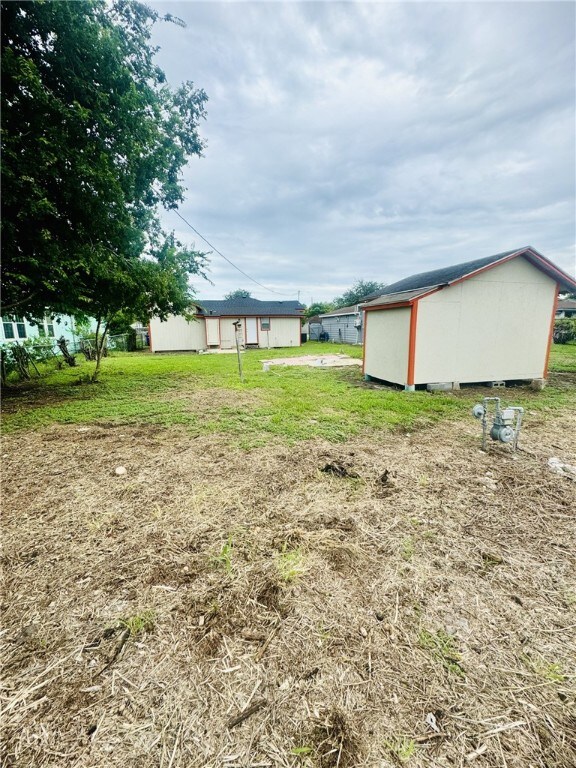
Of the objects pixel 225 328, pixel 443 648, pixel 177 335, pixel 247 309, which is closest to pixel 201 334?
pixel 177 335

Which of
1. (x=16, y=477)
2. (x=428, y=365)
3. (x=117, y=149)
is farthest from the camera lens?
(x=428, y=365)

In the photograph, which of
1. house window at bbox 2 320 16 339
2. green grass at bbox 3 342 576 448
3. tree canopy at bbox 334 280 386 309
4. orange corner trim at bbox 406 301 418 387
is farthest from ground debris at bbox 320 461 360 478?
tree canopy at bbox 334 280 386 309

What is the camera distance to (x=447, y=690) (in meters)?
1.41

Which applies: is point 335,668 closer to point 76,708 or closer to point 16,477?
point 76,708

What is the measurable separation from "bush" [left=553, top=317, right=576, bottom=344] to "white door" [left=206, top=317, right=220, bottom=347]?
1024 inches

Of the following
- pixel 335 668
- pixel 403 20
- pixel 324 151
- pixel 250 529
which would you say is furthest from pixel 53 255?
pixel 324 151

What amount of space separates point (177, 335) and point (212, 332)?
260 centimetres

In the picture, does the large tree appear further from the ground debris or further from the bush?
the bush

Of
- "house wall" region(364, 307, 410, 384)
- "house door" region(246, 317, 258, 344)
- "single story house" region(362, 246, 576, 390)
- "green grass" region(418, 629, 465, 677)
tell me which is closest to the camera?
"green grass" region(418, 629, 465, 677)

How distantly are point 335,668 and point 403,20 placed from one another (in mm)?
10173

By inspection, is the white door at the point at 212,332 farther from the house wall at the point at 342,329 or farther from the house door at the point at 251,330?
the house wall at the point at 342,329

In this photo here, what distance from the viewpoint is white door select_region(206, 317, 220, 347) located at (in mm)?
22547

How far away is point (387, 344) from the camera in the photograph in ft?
28.9

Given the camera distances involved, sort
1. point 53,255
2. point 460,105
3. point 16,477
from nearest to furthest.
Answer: point 16,477, point 53,255, point 460,105
